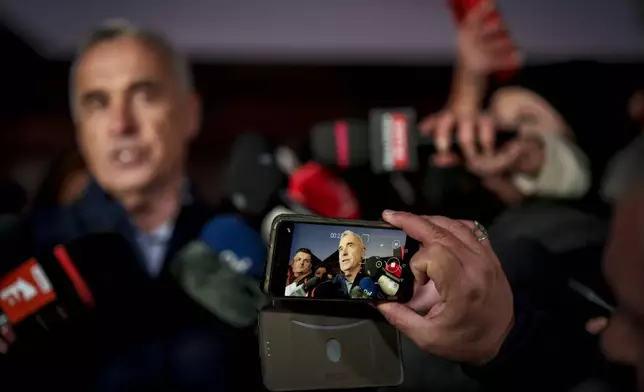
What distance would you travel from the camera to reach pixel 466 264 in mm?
537

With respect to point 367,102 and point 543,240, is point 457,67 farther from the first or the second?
point 543,240

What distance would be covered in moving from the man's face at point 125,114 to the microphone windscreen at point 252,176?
0.30ft

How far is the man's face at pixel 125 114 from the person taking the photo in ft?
2.46

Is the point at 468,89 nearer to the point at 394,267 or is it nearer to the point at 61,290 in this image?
the point at 394,267

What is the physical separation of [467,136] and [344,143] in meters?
0.18

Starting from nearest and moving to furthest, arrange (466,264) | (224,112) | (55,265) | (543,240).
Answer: (466,264), (55,265), (543,240), (224,112)

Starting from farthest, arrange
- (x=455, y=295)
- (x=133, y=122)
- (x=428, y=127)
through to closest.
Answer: (x=428, y=127), (x=133, y=122), (x=455, y=295)

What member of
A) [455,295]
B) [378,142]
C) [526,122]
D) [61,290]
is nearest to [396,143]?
[378,142]

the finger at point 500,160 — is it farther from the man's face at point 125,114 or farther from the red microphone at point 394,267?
the man's face at point 125,114

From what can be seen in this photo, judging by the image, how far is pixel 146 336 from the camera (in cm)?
72

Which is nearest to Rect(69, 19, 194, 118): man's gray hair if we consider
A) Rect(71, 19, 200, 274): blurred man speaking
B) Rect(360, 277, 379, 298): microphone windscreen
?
Rect(71, 19, 200, 274): blurred man speaking

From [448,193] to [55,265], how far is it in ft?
1.80

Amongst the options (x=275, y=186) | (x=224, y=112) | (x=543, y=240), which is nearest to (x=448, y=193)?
(x=543, y=240)

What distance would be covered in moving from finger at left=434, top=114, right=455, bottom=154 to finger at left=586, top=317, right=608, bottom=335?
1.00 ft
